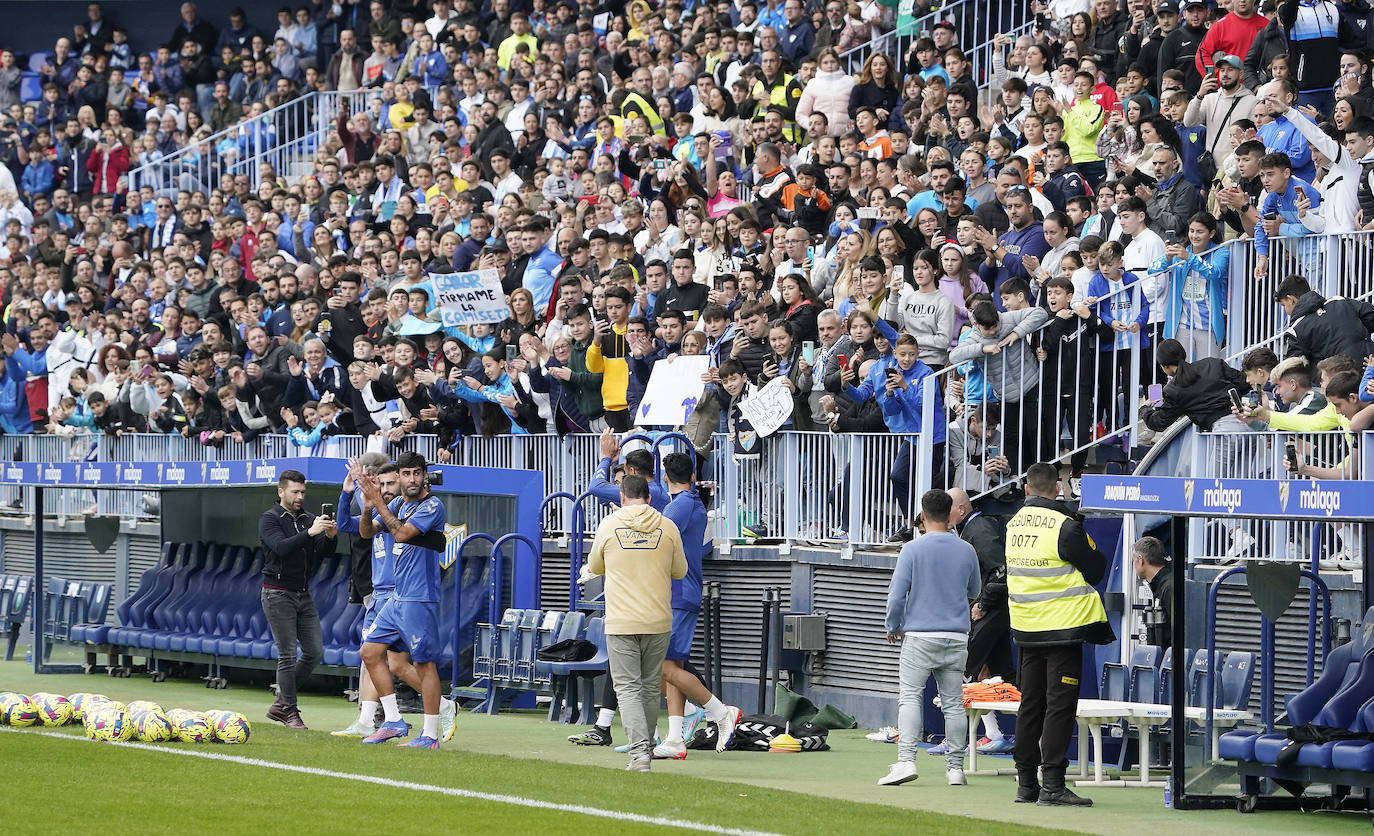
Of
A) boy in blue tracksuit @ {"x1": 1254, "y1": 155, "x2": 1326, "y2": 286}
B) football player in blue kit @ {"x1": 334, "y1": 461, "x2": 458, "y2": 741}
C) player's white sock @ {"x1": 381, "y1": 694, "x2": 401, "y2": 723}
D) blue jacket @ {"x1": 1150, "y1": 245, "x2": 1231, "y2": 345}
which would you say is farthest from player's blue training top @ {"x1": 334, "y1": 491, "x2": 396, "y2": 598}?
boy in blue tracksuit @ {"x1": 1254, "y1": 155, "x2": 1326, "y2": 286}

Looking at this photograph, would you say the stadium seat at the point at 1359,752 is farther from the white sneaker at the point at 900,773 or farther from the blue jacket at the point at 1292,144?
the blue jacket at the point at 1292,144

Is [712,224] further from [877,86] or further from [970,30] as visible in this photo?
[970,30]

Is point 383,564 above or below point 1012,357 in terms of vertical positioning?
below

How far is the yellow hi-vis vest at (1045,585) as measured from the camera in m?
12.1

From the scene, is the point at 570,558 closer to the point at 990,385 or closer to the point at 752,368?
the point at 752,368

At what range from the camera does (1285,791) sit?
40.9 feet

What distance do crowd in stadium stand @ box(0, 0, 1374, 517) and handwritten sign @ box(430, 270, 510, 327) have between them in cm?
29

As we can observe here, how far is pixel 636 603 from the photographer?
1322 centimetres

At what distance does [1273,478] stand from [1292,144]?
4.94m

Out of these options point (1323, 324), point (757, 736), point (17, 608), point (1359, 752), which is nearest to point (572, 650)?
point (757, 736)

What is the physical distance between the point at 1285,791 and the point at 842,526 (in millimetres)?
5115

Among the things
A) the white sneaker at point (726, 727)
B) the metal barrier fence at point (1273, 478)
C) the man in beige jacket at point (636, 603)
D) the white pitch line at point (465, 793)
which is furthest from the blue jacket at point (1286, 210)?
the white pitch line at point (465, 793)

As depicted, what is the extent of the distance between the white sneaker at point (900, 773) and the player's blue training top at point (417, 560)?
11.4 feet

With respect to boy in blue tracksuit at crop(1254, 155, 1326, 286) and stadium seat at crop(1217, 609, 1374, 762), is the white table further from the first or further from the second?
boy in blue tracksuit at crop(1254, 155, 1326, 286)
